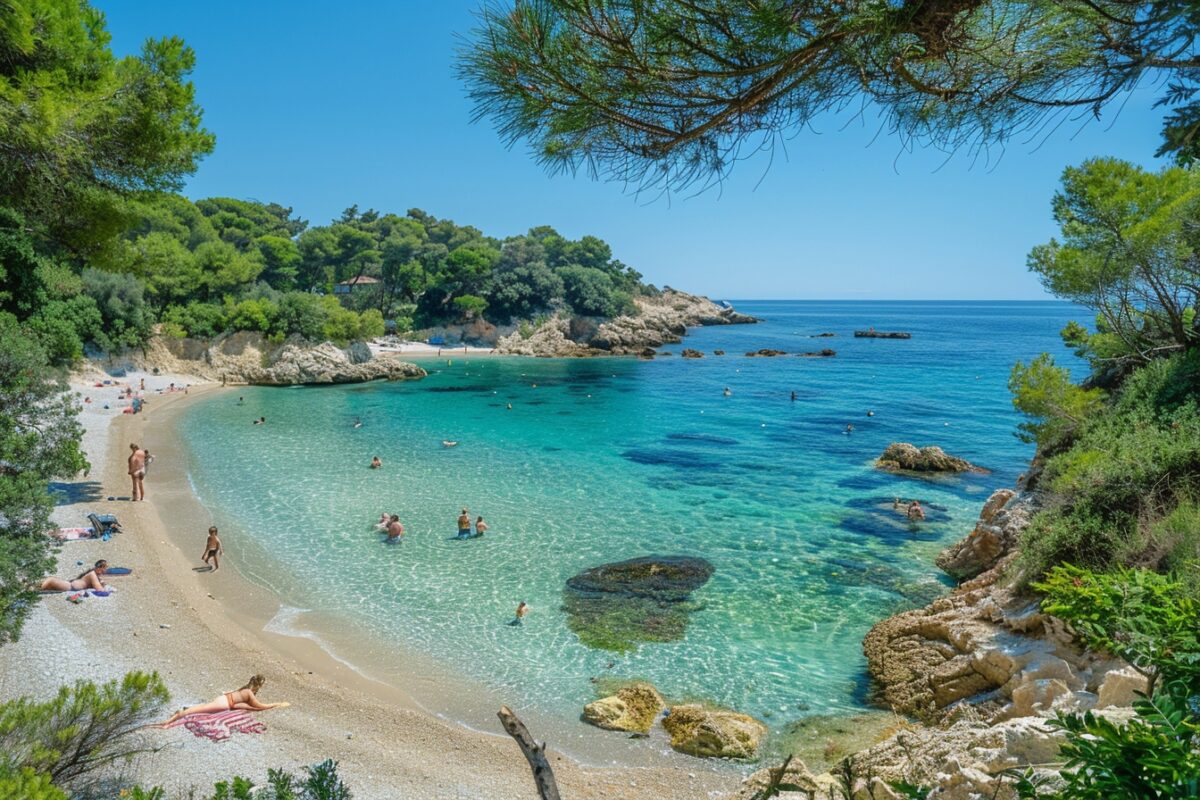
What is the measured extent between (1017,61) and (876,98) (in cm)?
114

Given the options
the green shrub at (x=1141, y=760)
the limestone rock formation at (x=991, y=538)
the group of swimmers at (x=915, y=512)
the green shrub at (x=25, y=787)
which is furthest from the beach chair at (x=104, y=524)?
the group of swimmers at (x=915, y=512)

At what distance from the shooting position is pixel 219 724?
25.5 ft

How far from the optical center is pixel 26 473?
7668 millimetres

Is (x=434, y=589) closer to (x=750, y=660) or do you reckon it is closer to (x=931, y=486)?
(x=750, y=660)

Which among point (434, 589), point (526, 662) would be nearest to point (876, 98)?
point (526, 662)

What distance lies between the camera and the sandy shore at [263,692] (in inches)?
281

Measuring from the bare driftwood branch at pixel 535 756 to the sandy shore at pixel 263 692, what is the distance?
3653mm

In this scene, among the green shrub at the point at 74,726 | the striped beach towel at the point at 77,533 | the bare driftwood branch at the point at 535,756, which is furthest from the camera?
the striped beach towel at the point at 77,533

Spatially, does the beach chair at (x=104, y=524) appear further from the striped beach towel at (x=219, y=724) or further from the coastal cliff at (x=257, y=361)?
the coastal cliff at (x=257, y=361)

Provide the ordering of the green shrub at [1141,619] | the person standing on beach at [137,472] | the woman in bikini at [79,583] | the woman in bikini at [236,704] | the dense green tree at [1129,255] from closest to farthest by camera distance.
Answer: the green shrub at [1141,619] → the woman in bikini at [236,704] → the dense green tree at [1129,255] → the woman in bikini at [79,583] → the person standing on beach at [137,472]

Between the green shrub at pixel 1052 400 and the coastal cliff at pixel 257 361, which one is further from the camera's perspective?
the coastal cliff at pixel 257 361

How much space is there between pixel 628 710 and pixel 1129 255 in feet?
35.2

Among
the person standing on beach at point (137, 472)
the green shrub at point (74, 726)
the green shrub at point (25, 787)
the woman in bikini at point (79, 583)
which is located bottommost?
the woman in bikini at point (79, 583)

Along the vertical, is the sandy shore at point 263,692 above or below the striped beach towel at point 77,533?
below
